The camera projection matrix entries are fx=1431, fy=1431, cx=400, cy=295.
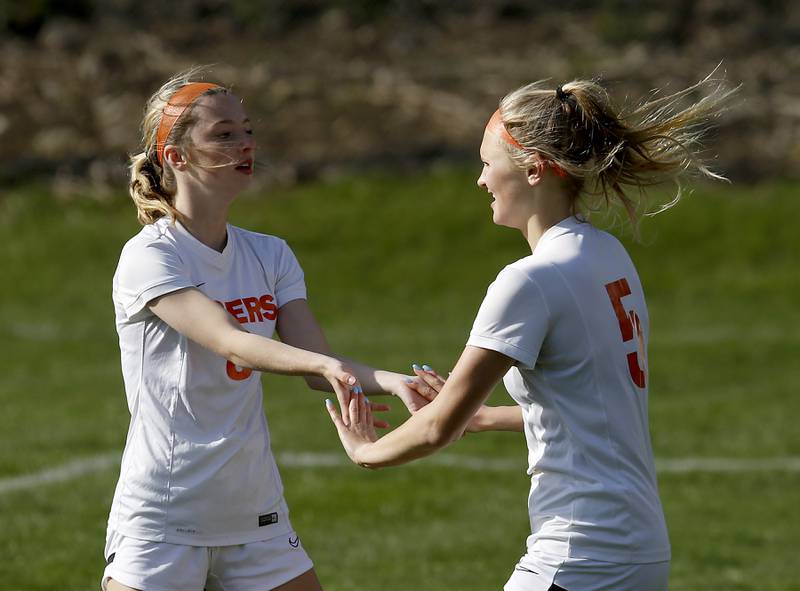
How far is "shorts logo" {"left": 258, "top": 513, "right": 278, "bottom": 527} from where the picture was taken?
483cm

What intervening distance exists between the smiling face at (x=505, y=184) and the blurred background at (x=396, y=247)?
423 centimetres

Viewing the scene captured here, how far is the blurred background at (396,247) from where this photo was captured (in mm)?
9609

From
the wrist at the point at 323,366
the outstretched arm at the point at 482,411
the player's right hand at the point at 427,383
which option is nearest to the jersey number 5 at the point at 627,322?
the outstretched arm at the point at 482,411

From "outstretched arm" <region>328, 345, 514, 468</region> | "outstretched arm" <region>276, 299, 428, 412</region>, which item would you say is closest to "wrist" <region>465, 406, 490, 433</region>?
"outstretched arm" <region>276, 299, 428, 412</region>

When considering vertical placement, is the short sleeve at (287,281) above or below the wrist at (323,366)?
above

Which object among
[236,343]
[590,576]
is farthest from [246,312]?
[590,576]

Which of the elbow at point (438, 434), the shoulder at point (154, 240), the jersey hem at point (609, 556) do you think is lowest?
the jersey hem at point (609, 556)

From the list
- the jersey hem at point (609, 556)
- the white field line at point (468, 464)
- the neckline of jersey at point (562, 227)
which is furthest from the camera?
the white field line at point (468, 464)

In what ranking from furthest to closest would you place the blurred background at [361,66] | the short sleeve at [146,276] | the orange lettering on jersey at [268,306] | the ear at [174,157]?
1. the blurred background at [361,66]
2. the orange lettering on jersey at [268,306]
3. the ear at [174,157]
4. the short sleeve at [146,276]

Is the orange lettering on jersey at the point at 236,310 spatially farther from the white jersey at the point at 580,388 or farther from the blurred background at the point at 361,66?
the blurred background at the point at 361,66

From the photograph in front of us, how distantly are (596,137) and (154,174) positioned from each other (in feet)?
5.22

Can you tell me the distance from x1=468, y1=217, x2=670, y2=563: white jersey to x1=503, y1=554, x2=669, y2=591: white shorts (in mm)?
26

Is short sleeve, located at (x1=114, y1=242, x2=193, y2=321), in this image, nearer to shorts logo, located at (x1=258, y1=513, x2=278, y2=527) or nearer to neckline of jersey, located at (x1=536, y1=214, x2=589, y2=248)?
shorts logo, located at (x1=258, y1=513, x2=278, y2=527)

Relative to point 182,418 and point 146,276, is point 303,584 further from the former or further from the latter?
point 146,276
